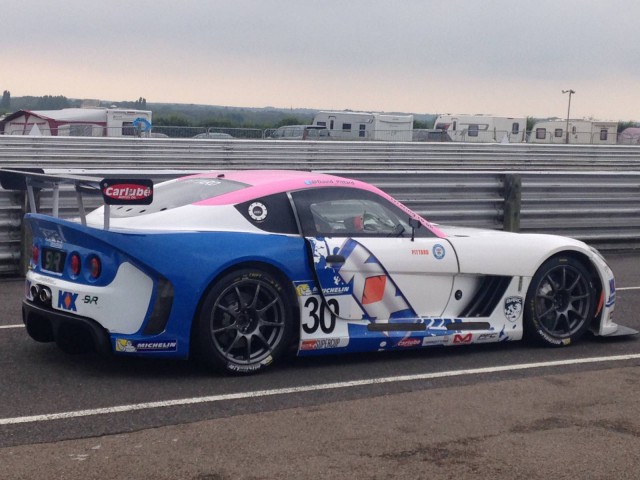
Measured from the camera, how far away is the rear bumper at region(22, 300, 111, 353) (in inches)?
234

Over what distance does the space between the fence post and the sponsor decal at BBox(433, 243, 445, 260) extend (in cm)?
591

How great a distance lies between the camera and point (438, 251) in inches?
272

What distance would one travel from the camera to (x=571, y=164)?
30.4 metres

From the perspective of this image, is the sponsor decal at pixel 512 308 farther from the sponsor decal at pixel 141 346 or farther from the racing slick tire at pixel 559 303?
the sponsor decal at pixel 141 346

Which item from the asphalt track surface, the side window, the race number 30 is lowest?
the asphalt track surface

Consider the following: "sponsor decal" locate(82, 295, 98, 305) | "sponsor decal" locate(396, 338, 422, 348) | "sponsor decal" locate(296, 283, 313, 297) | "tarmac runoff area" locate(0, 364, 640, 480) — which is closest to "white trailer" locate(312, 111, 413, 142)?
"sponsor decal" locate(396, 338, 422, 348)

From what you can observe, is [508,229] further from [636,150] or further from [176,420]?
[636,150]

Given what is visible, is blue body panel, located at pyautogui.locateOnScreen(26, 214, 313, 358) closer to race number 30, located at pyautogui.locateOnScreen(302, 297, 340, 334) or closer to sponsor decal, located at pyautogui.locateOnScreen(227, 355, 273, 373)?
sponsor decal, located at pyautogui.locateOnScreen(227, 355, 273, 373)

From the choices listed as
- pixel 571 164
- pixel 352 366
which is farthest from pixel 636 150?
pixel 352 366

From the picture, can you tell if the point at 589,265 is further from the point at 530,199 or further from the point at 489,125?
the point at 489,125

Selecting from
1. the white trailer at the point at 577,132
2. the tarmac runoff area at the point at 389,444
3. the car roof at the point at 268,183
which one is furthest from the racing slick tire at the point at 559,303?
the white trailer at the point at 577,132

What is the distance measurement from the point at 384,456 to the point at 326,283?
181cm

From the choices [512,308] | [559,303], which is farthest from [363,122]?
[512,308]

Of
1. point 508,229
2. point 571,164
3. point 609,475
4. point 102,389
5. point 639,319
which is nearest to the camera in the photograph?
point 609,475
